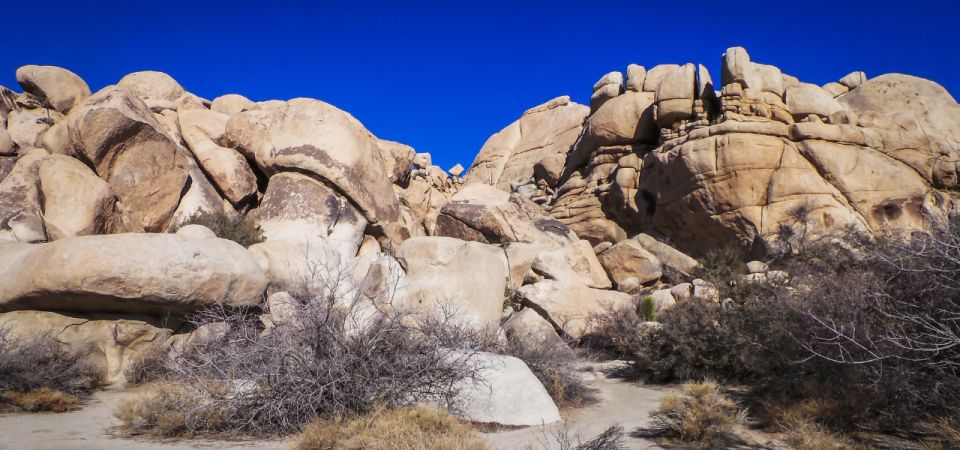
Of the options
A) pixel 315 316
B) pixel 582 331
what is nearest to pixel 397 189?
pixel 582 331

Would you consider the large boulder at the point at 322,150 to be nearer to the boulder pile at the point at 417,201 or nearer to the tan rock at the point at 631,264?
the boulder pile at the point at 417,201

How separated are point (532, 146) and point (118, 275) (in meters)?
24.4

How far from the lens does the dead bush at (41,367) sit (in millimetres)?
6690

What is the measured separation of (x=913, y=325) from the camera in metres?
5.78

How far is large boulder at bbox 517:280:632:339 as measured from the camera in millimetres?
12250

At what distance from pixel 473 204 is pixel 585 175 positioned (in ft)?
24.3

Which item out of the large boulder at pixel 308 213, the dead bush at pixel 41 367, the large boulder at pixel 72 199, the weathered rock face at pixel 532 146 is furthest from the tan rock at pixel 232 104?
the dead bush at pixel 41 367

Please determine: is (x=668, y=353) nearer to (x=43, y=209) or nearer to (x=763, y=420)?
(x=763, y=420)

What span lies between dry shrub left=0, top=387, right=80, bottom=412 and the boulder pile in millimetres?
1210

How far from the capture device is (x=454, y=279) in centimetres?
1085

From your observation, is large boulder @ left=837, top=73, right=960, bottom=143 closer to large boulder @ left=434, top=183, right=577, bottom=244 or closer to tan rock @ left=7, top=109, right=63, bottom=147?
large boulder @ left=434, top=183, right=577, bottom=244

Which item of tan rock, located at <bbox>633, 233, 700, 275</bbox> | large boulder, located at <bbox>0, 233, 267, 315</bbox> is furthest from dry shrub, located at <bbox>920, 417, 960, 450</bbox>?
tan rock, located at <bbox>633, 233, 700, 275</bbox>

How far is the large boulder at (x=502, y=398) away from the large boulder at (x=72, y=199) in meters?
8.91

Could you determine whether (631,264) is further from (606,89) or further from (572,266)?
(606,89)
